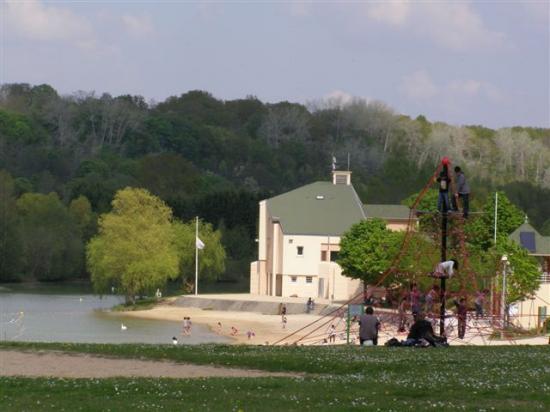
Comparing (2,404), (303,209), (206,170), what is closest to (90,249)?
(303,209)

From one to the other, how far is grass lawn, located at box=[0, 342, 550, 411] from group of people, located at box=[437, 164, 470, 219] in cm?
705

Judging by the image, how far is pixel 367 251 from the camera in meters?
76.9

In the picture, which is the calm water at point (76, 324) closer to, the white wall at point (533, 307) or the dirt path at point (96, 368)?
the white wall at point (533, 307)

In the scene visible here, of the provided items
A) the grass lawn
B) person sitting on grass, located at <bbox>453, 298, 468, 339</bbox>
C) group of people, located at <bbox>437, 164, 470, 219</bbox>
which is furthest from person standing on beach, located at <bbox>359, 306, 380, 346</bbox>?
person sitting on grass, located at <bbox>453, 298, 468, 339</bbox>

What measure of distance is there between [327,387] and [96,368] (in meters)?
5.27

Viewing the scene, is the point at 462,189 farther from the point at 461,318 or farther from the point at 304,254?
the point at 304,254

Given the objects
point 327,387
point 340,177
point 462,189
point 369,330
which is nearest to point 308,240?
point 340,177

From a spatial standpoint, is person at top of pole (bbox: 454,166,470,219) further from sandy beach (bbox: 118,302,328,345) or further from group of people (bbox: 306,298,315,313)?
group of people (bbox: 306,298,315,313)

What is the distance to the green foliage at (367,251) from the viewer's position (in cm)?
7569

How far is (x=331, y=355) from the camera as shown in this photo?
23984 millimetres

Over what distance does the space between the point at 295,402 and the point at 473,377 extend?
163 inches

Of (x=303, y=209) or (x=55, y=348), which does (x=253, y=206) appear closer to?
(x=303, y=209)

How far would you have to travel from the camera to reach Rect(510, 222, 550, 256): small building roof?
2665 inches

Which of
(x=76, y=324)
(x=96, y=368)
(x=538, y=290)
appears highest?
(x=538, y=290)
